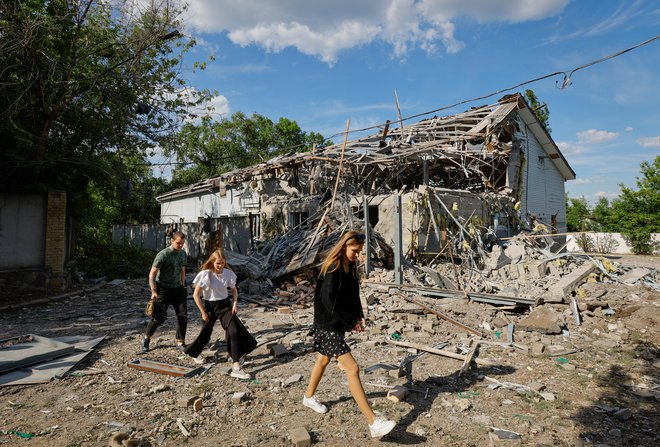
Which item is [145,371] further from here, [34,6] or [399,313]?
[34,6]

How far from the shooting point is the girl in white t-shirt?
16.5ft

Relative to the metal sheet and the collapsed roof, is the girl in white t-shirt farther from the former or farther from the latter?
the collapsed roof

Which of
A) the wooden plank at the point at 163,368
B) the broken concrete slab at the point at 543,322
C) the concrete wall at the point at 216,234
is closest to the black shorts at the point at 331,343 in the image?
the wooden plank at the point at 163,368

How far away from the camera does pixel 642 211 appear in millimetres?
24344

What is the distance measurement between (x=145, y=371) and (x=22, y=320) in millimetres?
4965

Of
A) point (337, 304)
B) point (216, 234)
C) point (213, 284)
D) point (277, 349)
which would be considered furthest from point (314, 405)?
point (216, 234)

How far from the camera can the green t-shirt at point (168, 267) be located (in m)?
5.76

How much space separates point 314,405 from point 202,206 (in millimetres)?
18996

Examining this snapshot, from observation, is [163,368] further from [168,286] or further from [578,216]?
[578,216]

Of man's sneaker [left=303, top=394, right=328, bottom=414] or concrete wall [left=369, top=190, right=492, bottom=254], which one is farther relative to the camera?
concrete wall [left=369, top=190, right=492, bottom=254]

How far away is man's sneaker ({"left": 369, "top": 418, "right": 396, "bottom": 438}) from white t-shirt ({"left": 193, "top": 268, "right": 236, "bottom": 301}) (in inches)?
107

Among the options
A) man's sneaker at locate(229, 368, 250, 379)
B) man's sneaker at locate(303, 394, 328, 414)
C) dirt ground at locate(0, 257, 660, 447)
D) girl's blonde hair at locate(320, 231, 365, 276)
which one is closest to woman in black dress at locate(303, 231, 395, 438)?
girl's blonde hair at locate(320, 231, 365, 276)

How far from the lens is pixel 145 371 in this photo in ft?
17.0

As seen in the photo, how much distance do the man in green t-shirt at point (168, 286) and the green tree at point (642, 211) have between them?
27353 mm
